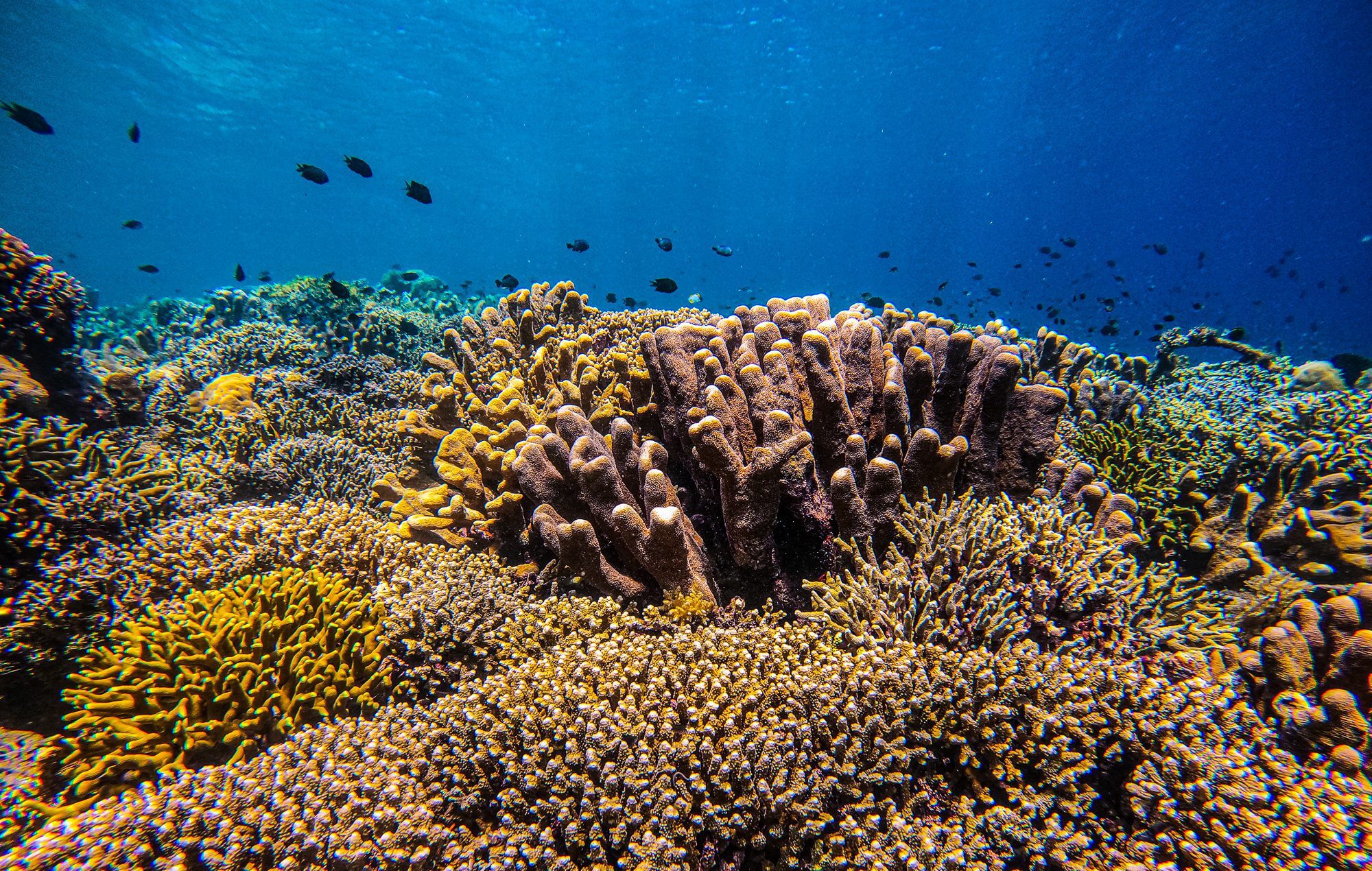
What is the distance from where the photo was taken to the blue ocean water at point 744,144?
4781 centimetres

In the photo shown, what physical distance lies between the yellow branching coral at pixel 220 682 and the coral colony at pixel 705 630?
2 cm

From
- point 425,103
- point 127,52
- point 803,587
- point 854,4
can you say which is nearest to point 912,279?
point 854,4

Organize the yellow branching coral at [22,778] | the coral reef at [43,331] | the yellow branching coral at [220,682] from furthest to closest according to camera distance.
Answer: the coral reef at [43,331]
the yellow branching coral at [220,682]
the yellow branching coral at [22,778]

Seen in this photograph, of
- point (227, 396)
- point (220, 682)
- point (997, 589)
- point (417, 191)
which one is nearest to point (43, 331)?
point (227, 396)

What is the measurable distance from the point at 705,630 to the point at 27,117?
17664 mm

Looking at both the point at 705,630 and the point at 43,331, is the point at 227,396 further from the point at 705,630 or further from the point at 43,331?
the point at 705,630

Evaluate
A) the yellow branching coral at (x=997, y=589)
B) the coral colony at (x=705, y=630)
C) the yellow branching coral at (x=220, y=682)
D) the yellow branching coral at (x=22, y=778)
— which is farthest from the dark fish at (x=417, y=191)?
the yellow branching coral at (x=997, y=589)

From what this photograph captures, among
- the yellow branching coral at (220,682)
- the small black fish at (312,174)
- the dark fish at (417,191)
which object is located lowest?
the yellow branching coral at (220,682)

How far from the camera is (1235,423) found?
696 cm

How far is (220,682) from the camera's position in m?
2.90

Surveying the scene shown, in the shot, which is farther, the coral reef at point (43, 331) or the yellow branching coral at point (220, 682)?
the coral reef at point (43, 331)

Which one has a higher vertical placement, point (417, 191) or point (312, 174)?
point (312, 174)

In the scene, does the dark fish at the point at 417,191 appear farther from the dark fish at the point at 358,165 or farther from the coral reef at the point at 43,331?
the coral reef at the point at 43,331

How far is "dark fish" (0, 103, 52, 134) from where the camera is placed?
32.6ft
